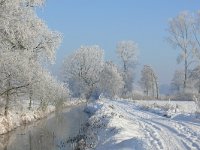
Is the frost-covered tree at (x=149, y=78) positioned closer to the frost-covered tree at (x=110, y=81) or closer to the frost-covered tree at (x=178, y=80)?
the frost-covered tree at (x=178, y=80)

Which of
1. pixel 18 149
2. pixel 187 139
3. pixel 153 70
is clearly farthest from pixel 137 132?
pixel 153 70

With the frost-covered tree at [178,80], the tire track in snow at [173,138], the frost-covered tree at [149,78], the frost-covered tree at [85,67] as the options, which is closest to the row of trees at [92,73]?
the frost-covered tree at [85,67]

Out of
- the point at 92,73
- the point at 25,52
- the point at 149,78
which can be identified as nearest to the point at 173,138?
the point at 25,52

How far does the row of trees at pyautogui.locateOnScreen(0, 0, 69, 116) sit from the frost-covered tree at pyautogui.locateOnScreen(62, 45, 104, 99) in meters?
51.6

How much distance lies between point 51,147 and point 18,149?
1.84 metres

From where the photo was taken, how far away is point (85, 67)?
280 ft

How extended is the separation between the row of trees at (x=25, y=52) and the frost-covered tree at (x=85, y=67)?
169ft

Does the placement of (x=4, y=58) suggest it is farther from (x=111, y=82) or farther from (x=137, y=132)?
(x=111, y=82)

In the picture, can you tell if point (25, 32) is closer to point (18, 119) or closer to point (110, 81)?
point (18, 119)

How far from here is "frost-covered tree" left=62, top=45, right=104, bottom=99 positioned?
84875 mm

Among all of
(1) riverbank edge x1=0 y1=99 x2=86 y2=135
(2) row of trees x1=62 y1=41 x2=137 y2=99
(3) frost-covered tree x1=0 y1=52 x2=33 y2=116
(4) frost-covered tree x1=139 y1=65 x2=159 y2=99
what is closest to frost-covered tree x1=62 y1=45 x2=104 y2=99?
(2) row of trees x1=62 y1=41 x2=137 y2=99

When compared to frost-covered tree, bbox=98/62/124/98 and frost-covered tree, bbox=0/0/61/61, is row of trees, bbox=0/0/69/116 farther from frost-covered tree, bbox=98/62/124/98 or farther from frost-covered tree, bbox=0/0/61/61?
frost-covered tree, bbox=98/62/124/98

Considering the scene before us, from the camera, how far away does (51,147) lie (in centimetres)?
2519

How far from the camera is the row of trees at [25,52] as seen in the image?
80.0 feet
